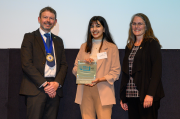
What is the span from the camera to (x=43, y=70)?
2361mm

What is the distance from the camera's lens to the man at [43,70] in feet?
7.41

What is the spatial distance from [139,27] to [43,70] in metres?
1.39

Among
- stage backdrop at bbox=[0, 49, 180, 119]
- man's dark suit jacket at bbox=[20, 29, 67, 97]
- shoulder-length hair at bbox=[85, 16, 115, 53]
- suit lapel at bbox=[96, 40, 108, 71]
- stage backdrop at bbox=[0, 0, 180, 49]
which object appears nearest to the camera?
man's dark suit jacket at bbox=[20, 29, 67, 97]

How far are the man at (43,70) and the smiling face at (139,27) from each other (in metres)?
1.10

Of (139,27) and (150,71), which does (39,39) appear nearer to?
(139,27)

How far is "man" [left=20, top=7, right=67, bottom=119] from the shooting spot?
226 centimetres

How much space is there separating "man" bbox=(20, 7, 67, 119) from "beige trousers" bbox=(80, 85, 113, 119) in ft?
1.22

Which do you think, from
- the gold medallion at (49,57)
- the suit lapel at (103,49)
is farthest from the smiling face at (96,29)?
the gold medallion at (49,57)

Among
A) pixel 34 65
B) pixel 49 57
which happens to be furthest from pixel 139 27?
pixel 34 65

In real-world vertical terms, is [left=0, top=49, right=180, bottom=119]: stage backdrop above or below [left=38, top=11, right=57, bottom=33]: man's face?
below

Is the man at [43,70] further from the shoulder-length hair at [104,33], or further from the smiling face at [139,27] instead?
the smiling face at [139,27]

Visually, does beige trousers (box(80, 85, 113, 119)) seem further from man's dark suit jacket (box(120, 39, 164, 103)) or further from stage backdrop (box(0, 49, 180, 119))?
stage backdrop (box(0, 49, 180, 119))

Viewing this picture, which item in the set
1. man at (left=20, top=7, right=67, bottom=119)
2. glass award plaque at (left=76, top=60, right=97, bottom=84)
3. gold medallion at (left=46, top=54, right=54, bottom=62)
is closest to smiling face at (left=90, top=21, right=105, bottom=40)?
glass award plaque at (left=76, top=60, right=97, bottom=84)

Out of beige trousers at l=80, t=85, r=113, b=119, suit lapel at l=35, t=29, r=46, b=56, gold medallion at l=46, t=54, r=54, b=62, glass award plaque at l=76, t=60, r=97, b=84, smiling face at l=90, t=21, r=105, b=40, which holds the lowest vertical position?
beige trousers at l=80, t=85, r=113, b=119
